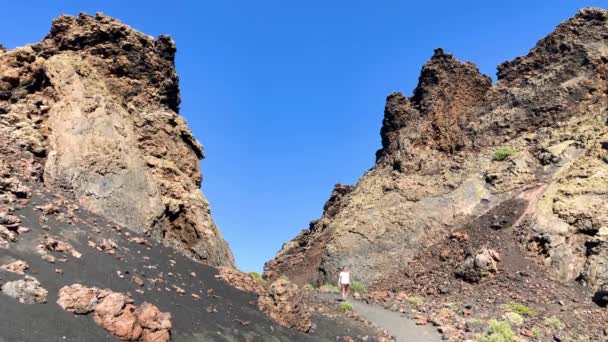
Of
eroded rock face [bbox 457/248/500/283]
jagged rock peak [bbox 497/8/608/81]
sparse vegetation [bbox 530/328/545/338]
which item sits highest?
jagged rock peak [bbox 497/8/608/81]

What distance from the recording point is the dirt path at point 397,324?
18609 millimetres

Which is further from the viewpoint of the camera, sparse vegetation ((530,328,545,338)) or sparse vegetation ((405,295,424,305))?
sparse vegetation ((405,295,424,305))

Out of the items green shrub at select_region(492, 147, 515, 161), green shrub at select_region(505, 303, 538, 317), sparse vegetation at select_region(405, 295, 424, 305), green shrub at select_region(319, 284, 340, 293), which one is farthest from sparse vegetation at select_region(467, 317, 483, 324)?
green shrub at select_region(492, 147, 515, 161)

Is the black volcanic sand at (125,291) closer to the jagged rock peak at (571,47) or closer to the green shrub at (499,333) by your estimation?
the green shrub at (499,333)

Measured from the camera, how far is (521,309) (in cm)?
2203

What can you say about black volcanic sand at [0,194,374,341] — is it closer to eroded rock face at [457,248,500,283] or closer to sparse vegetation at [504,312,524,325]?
sparse vegetation at [504,312,524,325]

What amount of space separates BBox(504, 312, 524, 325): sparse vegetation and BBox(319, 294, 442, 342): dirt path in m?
3.60

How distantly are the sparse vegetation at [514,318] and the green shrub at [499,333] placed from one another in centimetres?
95

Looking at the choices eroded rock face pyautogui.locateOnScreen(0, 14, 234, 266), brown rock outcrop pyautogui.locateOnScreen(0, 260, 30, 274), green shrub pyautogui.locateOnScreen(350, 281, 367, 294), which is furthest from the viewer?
green shrub pyautogui.locateOnScreen(350, 281, 367, 294)

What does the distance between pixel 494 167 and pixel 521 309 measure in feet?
51.1

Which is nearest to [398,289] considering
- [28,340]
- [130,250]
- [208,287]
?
[208,287]

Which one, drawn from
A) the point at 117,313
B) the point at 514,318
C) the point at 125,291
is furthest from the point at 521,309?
the point at 117,313

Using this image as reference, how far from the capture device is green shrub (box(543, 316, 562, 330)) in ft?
65.7

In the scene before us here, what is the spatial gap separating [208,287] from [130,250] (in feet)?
9.25
